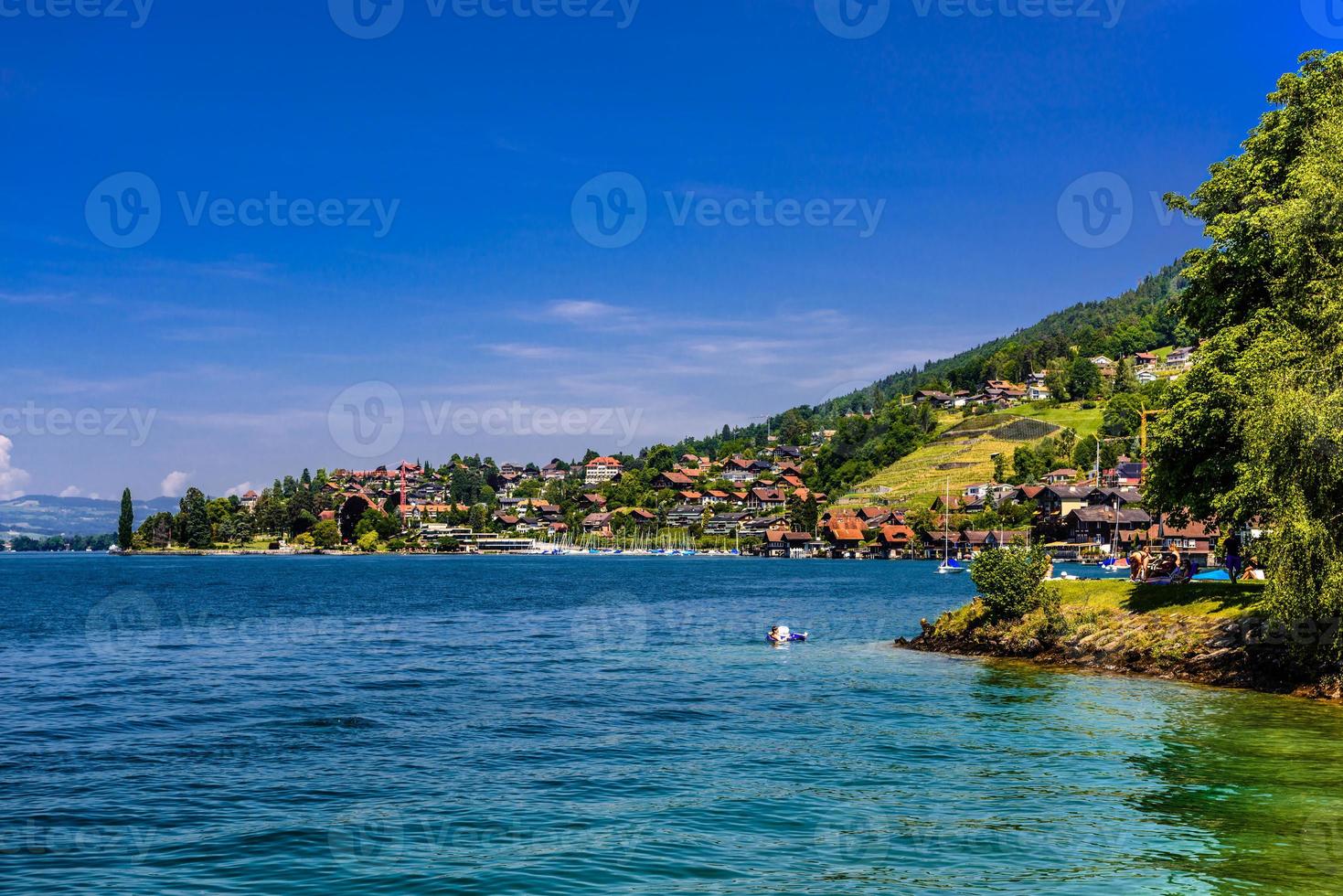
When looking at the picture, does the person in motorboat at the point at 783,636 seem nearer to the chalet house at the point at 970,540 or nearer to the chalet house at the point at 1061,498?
the chalet house at the point at 970,540

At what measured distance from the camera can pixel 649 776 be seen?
20766 mm

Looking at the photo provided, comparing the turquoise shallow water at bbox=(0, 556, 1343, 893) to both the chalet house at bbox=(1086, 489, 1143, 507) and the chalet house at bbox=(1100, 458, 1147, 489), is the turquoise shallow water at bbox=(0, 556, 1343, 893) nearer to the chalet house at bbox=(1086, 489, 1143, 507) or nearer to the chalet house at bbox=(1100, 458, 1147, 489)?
the chalet house at bbox=(1086, 489, 1143, 507)

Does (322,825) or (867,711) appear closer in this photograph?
(322,825)

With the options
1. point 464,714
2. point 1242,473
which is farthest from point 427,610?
point 1242,473

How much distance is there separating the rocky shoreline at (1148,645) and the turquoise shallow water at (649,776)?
1.48m

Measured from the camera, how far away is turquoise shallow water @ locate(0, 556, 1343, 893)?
576 inches

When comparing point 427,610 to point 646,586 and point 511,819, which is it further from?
point 511,819

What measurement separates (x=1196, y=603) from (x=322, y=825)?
3046 cm

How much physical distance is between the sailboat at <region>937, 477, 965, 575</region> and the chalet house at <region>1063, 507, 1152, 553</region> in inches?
762

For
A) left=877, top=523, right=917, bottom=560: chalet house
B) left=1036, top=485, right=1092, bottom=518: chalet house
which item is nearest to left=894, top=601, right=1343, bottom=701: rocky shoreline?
left=1036, top=485, right=1092, bottom=518: chalet house

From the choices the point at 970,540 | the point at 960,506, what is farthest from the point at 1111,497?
the point at 960,506

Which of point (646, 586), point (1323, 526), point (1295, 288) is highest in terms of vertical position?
point (1295, 288)

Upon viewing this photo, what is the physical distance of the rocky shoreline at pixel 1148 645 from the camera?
96.7ft

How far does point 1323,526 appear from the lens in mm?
26109
